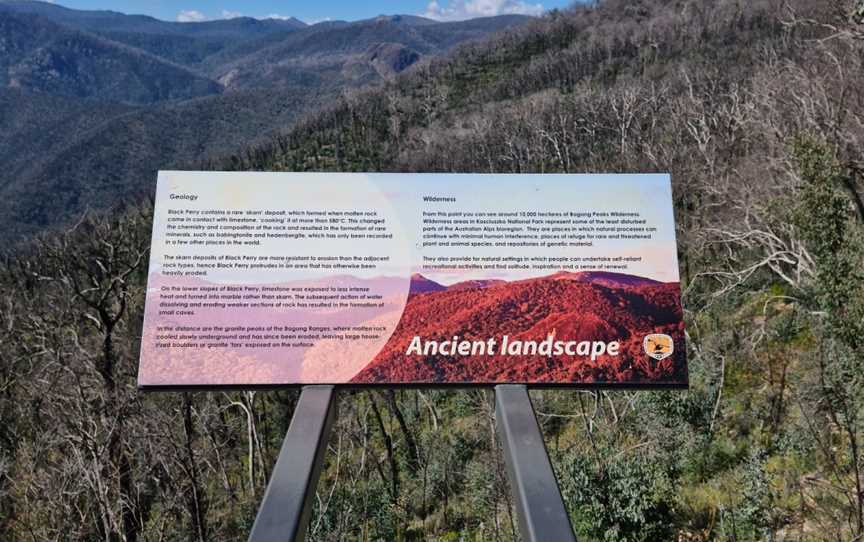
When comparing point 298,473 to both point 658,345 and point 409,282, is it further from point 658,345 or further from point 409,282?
point 658,345

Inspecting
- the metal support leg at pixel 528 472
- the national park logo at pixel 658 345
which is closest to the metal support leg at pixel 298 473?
the metal support leg at pixel 528 472

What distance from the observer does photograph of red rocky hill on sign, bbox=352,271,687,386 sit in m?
3.03

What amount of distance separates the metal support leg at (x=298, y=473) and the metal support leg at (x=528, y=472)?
960mm

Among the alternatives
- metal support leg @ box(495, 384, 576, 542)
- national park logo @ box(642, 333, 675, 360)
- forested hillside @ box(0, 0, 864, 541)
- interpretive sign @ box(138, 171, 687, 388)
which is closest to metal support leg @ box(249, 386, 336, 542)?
interpretive sign @ box(138, 171, 687, 388)

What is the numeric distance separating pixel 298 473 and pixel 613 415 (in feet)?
39.5

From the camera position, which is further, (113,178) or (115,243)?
(113,178)

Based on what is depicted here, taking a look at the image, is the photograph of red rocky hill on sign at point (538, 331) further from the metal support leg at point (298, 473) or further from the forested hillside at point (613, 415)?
the forested hillside at point (613, 415)

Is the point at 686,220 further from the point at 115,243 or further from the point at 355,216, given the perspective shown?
the point at 355,216

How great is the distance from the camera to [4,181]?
182 metres

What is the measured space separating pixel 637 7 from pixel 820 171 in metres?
112

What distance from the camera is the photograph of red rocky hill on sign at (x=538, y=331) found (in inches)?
119

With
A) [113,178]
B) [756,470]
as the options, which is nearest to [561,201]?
[756,470]

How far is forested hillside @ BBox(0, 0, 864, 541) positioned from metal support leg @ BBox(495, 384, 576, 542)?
3740mm

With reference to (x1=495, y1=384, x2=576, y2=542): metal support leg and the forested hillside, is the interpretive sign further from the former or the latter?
the forested hillside
